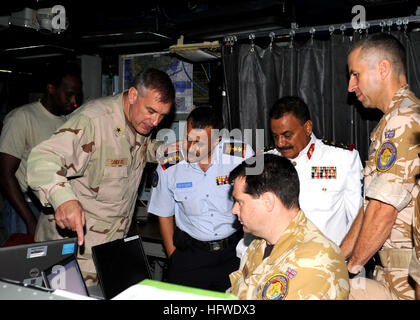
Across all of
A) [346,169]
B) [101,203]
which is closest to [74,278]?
[101,203]

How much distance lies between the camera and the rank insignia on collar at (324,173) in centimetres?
266

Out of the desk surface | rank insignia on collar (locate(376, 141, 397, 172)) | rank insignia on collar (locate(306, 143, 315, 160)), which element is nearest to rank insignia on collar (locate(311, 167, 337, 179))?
rank insignia on collar (locate(306, 143, 315, 160))

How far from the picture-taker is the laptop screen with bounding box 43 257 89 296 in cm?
123

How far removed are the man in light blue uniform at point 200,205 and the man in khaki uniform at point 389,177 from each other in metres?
1.04

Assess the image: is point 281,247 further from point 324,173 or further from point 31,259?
point 324,173

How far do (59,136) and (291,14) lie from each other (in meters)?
2.26

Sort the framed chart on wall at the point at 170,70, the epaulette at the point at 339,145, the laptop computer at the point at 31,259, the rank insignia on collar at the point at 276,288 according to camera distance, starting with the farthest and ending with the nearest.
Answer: the framed chart on wall at the point at 170,70 < the epaulette at the point at 339,145 < the rank insignia on collar at the point at 276,288 < the laptop computer at the point at 31,259

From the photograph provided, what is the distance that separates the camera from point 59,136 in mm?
2164

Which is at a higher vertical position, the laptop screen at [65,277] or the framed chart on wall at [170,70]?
the framed chart on wall at [170,70]

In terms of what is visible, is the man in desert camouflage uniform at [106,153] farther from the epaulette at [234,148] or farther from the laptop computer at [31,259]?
the laptop computer at [31,259]

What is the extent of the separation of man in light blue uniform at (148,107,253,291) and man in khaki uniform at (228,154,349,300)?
0.86m

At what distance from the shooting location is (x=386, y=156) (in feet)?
6.15

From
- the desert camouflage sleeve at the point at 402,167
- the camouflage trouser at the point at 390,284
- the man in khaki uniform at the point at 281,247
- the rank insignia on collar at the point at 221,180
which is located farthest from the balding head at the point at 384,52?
the rank insignia on collar at the point at 221,180

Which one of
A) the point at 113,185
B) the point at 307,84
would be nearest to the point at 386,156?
the point at 307,84
